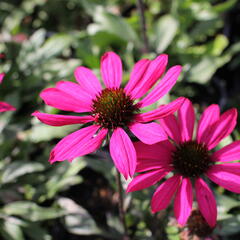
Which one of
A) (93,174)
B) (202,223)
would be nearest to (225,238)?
(202,223)

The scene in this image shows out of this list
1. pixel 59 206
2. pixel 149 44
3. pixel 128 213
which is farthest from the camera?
pixel 149 44

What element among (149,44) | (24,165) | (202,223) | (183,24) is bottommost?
(202,223)

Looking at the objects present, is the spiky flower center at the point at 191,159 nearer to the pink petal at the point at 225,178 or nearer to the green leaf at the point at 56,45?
the pink petal at the point at 225,178

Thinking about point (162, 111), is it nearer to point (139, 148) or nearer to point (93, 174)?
point (139, 148)

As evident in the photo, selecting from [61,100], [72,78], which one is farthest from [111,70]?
[72,78]

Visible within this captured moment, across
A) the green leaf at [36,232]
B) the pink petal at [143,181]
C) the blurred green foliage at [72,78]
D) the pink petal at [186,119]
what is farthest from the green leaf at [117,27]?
the pink petal at [143,181]

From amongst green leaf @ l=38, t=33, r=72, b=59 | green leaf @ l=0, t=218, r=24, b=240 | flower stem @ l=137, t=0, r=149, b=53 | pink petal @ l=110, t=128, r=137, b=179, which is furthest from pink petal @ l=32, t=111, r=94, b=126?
green leaf @ l=38, t=33, r=72, b=59

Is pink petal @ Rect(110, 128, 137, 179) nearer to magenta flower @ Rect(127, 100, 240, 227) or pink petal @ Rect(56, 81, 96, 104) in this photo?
magenta flower @ Rect(127, 100, 240, 227)
